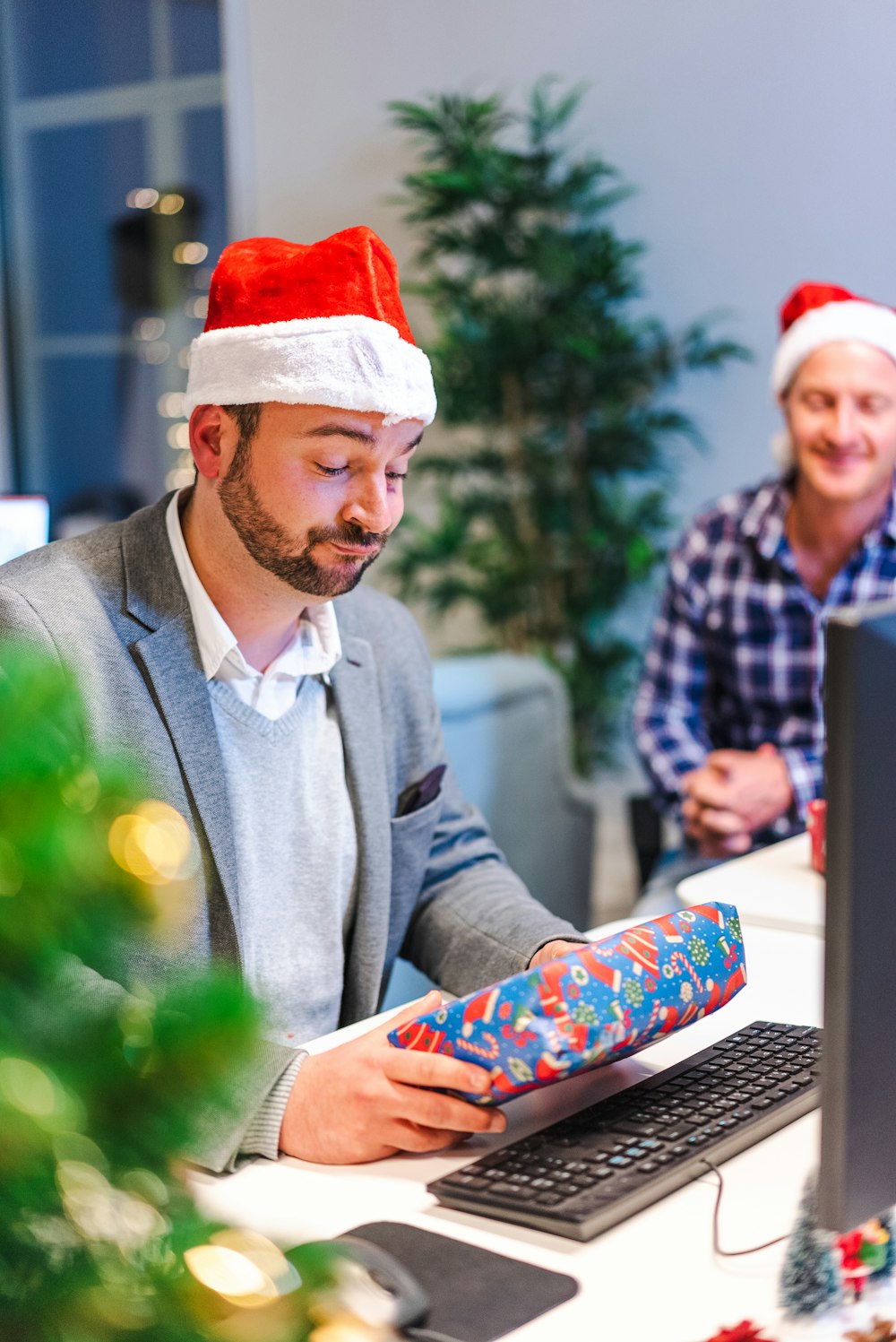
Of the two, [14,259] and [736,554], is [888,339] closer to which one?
[736,554]

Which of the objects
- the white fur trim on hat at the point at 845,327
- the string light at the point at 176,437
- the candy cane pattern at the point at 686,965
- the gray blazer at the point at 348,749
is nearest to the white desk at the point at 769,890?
the gray blazer at the point at 348,749

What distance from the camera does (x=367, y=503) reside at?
1.41 meters

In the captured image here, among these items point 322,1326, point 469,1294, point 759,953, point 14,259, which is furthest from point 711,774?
point 14,259

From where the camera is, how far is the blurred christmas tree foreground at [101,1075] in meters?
0.35

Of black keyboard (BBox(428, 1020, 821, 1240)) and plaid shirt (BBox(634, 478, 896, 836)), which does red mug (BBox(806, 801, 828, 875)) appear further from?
plaid shirt (BBox(634, 478, 896, 836))

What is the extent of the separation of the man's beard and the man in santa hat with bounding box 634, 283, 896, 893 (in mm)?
1084

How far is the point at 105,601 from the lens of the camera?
1.40 metres

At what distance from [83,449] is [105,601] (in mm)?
3795

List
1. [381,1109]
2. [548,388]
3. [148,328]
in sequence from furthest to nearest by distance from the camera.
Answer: [148,328]
[548,388]
[381,1109]

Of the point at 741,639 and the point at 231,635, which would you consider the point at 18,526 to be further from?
the point at 741,639

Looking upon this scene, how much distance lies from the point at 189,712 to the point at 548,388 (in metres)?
2.58

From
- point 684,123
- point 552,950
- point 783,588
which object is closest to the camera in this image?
point 552,950

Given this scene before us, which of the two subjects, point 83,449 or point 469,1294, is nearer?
point 469,1294

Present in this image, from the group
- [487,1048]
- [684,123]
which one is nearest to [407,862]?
[487,1048]
